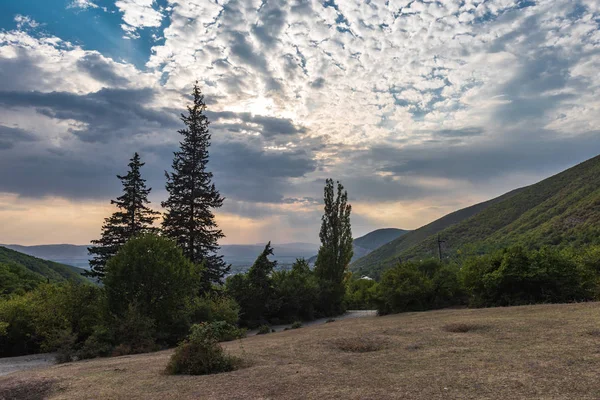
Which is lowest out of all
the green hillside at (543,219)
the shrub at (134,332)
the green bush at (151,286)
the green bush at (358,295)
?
the green bush at (358,295)

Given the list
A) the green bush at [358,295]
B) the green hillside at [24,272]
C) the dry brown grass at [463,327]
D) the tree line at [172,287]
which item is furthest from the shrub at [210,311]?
the green bush at [358,295]

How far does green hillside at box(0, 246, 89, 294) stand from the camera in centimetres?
3364

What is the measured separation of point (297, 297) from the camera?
30.9 m

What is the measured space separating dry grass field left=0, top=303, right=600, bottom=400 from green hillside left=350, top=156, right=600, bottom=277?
103 ft

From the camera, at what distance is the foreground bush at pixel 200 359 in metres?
8.22

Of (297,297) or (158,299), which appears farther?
(297,297)

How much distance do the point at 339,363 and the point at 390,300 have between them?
55.9 ft

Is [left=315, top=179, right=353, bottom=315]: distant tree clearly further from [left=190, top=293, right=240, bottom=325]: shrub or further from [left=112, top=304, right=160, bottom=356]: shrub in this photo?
[left=112, top=304, right=160, bottom=356]: shrub

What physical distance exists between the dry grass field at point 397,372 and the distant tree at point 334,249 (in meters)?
25.1

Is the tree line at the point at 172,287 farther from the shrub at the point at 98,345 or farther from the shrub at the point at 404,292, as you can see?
the shrub at the point at 404,292

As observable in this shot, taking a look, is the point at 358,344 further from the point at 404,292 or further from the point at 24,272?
the point at 24,272

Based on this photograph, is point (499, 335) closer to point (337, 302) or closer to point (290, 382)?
point (290, 382)

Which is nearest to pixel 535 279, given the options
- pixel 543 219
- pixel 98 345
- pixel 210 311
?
pixel 210 311

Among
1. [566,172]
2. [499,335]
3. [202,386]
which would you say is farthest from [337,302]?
[566,172]
